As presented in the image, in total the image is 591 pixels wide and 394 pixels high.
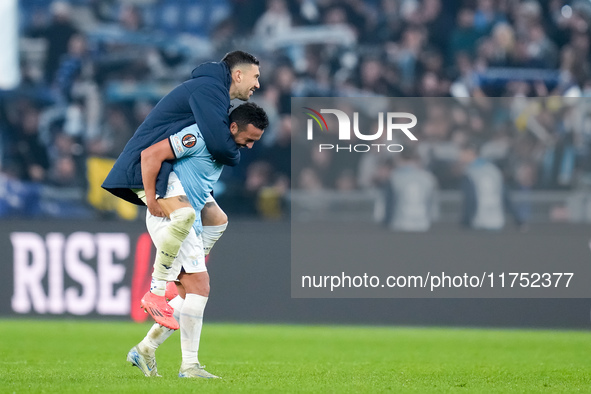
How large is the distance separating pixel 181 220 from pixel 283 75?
9.11m

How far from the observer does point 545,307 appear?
1200 cm

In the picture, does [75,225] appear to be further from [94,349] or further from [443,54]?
[443,54]

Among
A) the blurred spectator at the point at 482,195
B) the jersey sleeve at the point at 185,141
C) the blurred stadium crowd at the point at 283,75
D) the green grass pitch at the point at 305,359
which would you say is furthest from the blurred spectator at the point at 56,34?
the jersey sleeve at the point at 185,141

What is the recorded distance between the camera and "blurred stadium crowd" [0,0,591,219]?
1261 cm

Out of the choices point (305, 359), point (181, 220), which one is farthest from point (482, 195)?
point (181, 220)

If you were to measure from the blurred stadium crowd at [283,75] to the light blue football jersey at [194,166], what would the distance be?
20.4ft

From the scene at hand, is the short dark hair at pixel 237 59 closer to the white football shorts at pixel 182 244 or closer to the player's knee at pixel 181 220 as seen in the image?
the white football shorts at pixel 182 244

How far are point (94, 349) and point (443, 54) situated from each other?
8.87m

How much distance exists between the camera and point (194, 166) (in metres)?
6.27

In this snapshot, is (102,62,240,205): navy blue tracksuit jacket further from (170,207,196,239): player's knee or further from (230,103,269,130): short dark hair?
(170,207,196,239): player's knee

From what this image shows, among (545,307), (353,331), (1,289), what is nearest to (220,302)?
(353,331)

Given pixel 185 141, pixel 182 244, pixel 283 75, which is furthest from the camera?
pixel 283 75

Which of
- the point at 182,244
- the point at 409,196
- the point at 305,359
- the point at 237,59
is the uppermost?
the point at 237,59

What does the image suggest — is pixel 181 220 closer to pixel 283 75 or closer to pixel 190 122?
pixel 190 122
